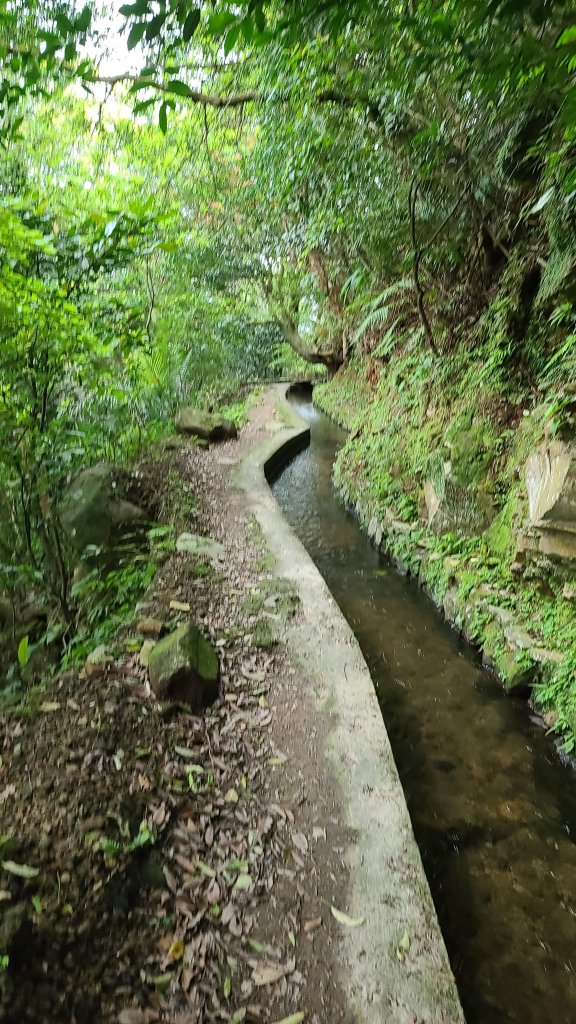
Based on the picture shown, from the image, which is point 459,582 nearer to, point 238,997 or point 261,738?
point 261,738

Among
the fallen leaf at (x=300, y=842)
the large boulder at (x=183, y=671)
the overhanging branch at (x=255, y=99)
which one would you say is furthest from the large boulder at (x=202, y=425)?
the fallen leaf at (x=300, y=842)

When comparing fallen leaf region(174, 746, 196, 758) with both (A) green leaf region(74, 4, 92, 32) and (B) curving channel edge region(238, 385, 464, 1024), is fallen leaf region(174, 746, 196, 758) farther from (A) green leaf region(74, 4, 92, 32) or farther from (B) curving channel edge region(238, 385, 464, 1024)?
(A) green leaf region(74, 4, 92, 32)

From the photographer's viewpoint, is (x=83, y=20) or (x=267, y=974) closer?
(x=83, y=20)

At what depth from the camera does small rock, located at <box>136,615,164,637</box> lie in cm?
392

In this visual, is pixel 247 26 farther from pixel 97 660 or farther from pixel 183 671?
pixel 97 660

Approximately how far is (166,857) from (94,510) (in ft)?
11.2

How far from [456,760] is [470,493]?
115 inches

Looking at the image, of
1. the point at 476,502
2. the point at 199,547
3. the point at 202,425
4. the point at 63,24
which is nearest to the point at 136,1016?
the point at 63,24

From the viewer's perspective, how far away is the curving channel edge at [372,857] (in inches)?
83.3

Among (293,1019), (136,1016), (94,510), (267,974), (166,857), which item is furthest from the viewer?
(94,510)

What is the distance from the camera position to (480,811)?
11.5ft

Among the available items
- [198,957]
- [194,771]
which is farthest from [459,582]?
[198,957]

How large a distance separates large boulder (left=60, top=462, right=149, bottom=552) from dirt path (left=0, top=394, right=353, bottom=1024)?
1820 mm

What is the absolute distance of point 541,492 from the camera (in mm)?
4598
